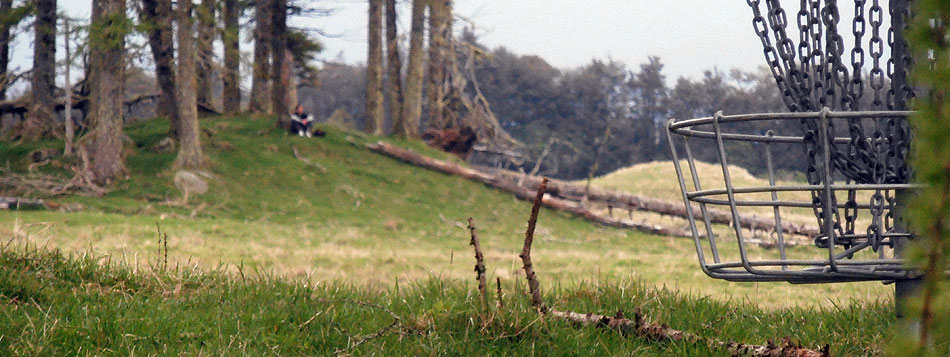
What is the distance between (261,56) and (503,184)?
9.40 metres

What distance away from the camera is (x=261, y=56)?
2520 centimetres

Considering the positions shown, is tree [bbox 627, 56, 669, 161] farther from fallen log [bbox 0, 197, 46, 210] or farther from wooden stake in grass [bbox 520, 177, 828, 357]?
wooden stake in grass [bbox 520, 177, 828, 357]

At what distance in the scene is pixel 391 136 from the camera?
26.1 m

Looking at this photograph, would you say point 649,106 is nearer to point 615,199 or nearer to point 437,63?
point 437,63

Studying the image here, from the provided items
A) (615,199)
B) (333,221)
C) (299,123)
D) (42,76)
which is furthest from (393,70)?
(333,221)

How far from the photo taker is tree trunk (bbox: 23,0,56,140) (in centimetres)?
1931

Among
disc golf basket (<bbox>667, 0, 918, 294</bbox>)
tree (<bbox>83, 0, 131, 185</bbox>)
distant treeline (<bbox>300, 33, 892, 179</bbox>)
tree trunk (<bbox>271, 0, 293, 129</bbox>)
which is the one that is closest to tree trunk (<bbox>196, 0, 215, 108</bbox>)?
tree (<bbox>83, 0, 131, 185</bbox>)

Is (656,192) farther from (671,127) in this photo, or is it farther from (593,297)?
(671,127)

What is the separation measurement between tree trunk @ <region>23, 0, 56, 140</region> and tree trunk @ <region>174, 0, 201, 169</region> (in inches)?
158

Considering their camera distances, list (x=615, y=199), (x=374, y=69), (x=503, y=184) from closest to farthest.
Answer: (x=615, y=199) < (x=503, y=184) < (x=374, y=69)

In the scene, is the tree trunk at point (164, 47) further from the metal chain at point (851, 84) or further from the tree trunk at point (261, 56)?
the metal chain at point (851, 84)

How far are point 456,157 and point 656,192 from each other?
7.86 meters

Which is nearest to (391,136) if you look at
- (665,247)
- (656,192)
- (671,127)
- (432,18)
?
(432,18)

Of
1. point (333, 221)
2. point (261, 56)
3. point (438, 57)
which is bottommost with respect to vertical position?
point (333, 221)
